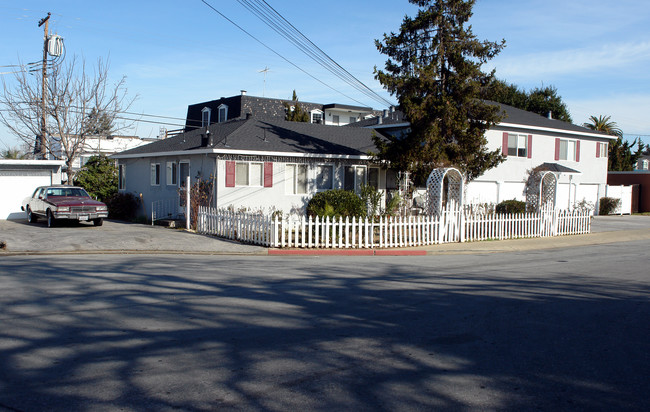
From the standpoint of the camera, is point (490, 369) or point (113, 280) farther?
point (113, 280)

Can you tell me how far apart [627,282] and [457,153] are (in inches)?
430

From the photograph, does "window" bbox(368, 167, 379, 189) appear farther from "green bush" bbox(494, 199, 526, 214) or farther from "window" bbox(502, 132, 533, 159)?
"window" bbox(502, 132, 533, 159)

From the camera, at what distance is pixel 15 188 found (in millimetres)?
25734

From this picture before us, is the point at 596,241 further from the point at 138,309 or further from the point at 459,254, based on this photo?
the point at 138,309

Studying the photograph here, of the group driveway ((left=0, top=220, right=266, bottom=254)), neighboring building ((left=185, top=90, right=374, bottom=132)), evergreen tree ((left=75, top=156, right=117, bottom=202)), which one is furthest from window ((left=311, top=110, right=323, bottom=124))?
driveway ((left=0, top=220, right=266, bottom=254))

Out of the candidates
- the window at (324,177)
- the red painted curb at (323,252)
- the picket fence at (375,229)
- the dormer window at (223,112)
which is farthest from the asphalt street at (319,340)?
the dormer window at (223,112)

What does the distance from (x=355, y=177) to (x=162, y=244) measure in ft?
35.6

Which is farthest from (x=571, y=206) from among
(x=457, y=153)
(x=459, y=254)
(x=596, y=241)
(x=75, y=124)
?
(x=75, y=124)

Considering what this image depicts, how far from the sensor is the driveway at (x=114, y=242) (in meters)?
16.7

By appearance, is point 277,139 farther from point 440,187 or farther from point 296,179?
point 440,187

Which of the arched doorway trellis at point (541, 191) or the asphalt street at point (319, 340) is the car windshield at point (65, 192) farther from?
the arched doorway trellis at point (541, 191)

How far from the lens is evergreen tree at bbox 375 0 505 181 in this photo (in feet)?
69.3

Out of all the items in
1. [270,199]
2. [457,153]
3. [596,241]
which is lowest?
[596,241]

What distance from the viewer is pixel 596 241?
2183cm
